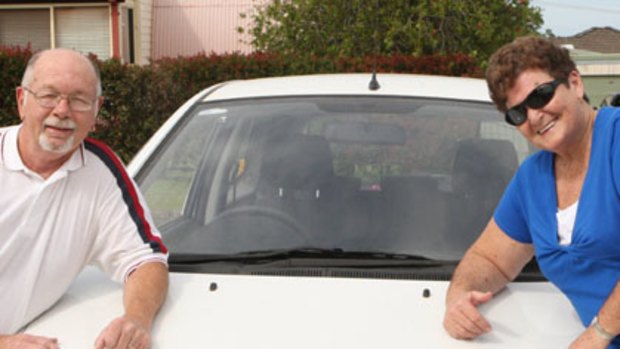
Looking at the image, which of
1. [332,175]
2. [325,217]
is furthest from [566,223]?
[332,175]

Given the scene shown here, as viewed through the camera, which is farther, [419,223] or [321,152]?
[321,152]

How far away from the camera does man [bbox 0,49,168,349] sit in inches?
101

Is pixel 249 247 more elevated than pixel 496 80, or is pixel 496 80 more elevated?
pixel 496 80

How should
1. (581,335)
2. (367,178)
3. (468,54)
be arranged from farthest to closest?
(468,54) < (367,178) < (581,335)

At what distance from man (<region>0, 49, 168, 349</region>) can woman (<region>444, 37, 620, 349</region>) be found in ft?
3.17

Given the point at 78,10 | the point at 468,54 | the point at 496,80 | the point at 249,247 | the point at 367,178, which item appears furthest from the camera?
the point at 78,10

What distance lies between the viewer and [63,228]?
103 inches

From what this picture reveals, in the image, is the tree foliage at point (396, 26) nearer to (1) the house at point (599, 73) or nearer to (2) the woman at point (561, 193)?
(1) the house at point (599, 73)

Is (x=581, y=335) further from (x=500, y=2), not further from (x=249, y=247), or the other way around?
(x=500, y=2)

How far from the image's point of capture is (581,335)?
7.46 ft

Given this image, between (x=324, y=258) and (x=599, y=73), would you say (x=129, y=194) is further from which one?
(x=599, y=73)

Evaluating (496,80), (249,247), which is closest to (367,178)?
(249,247)

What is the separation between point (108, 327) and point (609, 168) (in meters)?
1.40

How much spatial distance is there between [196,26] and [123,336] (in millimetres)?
17549
